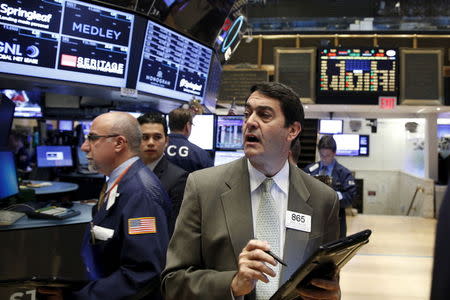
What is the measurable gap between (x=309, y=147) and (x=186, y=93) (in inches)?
186

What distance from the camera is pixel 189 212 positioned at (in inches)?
53.8

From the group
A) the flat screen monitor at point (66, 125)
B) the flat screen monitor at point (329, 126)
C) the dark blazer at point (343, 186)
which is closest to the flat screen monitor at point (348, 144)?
the flat screen monitor at point (329, 126)

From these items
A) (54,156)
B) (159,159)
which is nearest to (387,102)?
(159,159)

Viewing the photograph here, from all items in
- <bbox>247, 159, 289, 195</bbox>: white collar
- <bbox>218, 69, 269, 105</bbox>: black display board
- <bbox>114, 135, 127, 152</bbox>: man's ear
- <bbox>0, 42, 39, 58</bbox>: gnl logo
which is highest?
<bbox>218, 69, 269, 105</bbox>: black display board

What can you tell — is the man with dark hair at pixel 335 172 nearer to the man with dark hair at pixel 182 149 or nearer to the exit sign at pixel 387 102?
the man with dark hair at pixel 182 149

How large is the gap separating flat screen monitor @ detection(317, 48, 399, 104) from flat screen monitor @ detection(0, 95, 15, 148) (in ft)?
15.7

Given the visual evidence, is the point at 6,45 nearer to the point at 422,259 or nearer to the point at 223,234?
the point at 223,234

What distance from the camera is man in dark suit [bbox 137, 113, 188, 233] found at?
9.00 feet

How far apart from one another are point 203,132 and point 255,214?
285 cm

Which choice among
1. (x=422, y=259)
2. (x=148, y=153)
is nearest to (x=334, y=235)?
(x=148, y=153)

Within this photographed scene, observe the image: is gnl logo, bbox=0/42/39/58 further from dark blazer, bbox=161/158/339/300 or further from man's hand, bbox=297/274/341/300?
man's hand, bbox=297/274/341/300

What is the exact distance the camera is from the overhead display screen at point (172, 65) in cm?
353

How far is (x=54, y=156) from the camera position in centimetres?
691

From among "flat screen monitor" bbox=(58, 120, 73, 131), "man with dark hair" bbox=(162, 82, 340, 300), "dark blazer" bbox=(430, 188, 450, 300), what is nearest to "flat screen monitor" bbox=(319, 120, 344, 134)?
"flat screen monitor" bbox=(58, 120, 73, 131)
